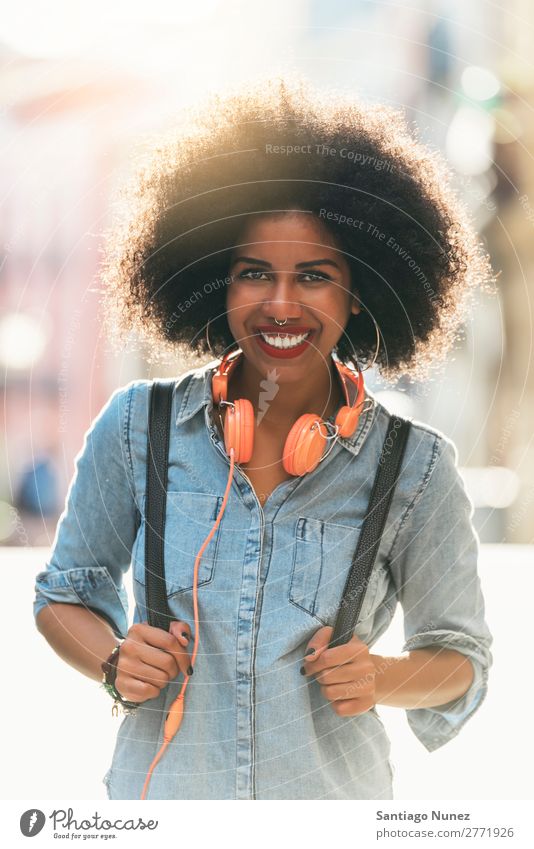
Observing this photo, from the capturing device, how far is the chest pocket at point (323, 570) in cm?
131

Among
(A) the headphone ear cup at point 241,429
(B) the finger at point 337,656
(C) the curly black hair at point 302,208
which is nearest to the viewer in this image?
(B) the finger at point 337,656

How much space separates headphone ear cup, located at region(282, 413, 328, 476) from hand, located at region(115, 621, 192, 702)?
0.29 meters

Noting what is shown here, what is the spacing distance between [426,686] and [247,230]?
2.53 feet

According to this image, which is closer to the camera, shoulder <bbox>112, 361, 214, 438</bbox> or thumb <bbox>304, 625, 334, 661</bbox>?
thumb <bbox>304, 625, 334, 661</bbox>

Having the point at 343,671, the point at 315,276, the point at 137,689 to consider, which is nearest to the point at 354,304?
the point at 315,276

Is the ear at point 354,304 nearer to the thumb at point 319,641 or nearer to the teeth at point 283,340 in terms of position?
the teeth at point 283,340

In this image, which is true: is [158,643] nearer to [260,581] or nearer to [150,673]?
[150,673]

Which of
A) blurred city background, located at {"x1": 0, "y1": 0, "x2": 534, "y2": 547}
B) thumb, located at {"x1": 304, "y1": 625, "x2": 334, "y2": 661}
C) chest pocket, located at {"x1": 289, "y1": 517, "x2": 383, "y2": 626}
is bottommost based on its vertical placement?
thumb, located at {"x1": 304, "y1": 625, "x2": 334, "y2": 661}

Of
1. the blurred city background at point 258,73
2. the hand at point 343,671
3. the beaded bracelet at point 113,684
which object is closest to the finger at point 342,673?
the hand at point 343,671

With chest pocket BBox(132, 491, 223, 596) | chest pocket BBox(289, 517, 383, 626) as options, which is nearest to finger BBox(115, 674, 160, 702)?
chest pocket BBox(132, 491, 223, 596)

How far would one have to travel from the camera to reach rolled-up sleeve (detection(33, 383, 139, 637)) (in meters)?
1.35

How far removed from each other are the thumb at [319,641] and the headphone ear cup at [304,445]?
0.24 m

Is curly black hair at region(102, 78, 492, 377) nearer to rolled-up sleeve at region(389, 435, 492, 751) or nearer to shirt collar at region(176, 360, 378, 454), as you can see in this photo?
shirt collar at region(176, 360, 378, 454)

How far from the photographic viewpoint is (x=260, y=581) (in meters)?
1.33
